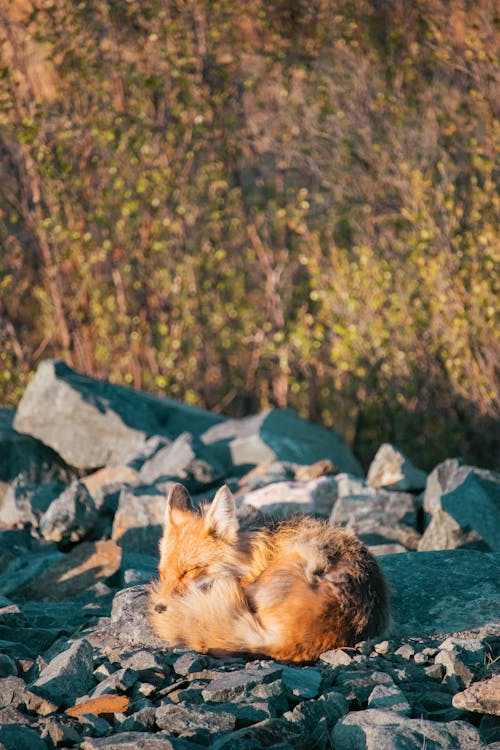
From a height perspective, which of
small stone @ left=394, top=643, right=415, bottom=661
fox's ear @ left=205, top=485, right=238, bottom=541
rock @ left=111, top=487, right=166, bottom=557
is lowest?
rock @ left=111, top=487, right=166, bottom=557

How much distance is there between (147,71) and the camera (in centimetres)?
1159

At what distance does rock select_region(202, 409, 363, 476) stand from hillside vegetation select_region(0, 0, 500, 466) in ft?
3.59

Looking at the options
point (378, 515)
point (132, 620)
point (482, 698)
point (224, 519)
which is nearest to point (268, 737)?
point (482, 698)

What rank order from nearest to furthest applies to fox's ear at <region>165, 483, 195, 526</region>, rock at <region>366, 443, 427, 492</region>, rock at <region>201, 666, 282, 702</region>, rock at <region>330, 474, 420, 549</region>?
rock at <region>201, 666, 282, 702</region> < fox's ear at <region>165, 483, 195, 526</region> < rock at <region>330, 474, 420, 549</region> < rock at <region>366, 443, 427, 492</region>

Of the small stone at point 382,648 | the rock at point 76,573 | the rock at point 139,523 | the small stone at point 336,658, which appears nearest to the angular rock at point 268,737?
the small stone at point 336,658

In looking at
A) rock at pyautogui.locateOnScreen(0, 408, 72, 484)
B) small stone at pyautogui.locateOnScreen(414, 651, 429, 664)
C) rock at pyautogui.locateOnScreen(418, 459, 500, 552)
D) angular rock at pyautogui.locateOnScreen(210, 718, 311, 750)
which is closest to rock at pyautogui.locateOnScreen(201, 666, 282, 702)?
angular rock at pyautogui.locateOnScreen(210, 718, 311, 750)

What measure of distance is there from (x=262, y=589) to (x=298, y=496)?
10.4ft

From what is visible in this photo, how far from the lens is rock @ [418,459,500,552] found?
247 inches

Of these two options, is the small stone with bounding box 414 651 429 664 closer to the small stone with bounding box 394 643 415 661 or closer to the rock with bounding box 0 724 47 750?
the small stone with bounding box 394 643 415 661

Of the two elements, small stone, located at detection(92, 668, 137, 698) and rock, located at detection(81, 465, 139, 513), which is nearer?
small stone, located at detection(92, 668, 137, 698)

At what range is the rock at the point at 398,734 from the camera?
10.8ft

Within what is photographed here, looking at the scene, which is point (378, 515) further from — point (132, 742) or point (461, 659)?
point (132, 742)

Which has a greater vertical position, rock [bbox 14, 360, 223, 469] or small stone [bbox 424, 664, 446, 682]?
small stone [bbox 424, 664, 446, 682]

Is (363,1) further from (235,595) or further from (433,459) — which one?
(235,595)
